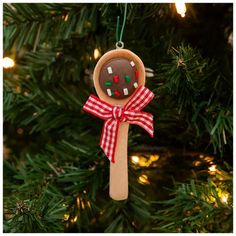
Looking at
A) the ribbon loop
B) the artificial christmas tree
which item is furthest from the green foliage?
the ribbon loop

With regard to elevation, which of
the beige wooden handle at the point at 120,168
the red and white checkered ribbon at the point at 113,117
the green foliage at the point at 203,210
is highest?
the red and white checkered ribbon at the point at 113,117

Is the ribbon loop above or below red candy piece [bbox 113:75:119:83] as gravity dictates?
below

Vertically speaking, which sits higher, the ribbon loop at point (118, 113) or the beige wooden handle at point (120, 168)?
the ribbon loop at point (118, 113)

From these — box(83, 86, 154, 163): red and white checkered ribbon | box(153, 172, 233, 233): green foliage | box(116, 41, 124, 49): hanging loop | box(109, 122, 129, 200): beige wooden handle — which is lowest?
box(153, 172, 233, 233): green foliage

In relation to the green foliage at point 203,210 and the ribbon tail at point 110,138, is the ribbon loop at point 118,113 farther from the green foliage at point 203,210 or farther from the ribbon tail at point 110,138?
the green foliage at point 203,210

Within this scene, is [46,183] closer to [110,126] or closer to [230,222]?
[110,126]

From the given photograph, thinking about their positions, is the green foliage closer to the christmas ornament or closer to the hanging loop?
the christmas ornament

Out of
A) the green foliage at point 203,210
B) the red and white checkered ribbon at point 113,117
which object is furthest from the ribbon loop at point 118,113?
the green foliage at point 203,210
